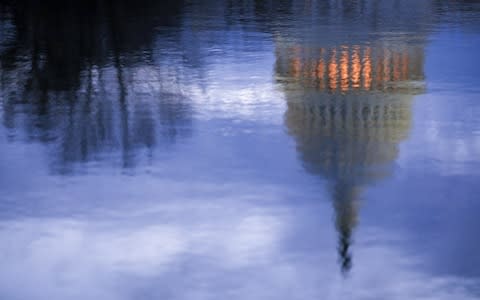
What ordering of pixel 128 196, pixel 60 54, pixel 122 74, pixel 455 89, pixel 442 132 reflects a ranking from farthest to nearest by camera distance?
pixel 60 54 → pixel 122 74 → pixel 455 89 → pixel 442 132 → pixel 128 196

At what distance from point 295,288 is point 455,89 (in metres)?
9.93

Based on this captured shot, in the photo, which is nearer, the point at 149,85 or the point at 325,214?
the point at 325,214

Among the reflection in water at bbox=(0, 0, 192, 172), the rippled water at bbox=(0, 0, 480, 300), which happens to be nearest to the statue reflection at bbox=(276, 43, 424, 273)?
A: the rippled water at bbox=(0, 0, 480, 300)

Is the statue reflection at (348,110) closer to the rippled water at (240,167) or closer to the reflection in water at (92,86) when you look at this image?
the rippled water at (240,167)

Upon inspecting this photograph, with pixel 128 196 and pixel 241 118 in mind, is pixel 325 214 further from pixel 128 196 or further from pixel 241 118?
pixel 241 118

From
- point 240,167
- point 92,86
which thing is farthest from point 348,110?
point 92,86

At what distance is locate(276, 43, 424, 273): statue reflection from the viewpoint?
1309 centimetres

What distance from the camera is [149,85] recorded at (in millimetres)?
19484

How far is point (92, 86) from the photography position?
19.4 metres

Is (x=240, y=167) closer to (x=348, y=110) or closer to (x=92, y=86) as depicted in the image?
(x=348, y=110)

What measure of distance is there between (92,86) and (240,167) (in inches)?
244

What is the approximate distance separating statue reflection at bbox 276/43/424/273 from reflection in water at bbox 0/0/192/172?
1682mm

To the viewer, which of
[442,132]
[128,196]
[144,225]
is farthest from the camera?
[442,132]

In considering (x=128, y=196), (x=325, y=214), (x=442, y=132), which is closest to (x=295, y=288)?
(x=325, y=214)
